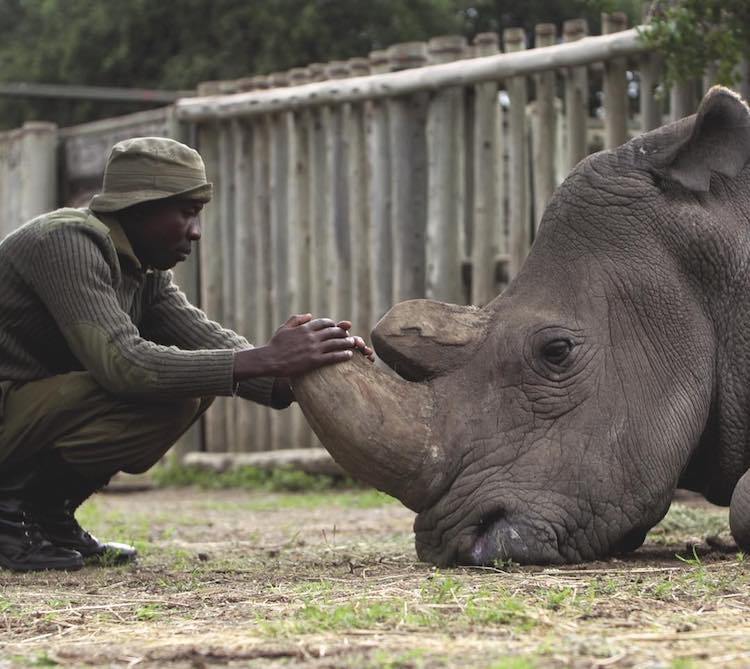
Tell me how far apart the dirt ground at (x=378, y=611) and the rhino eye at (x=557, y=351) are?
654 mm

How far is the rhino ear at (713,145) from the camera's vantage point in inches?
204

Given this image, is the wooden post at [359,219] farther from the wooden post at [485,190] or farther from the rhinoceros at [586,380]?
the rhinoceros at [586,380]

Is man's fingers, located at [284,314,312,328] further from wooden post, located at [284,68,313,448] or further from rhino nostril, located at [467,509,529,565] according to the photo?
wooden post, located at [284,68,313,448]

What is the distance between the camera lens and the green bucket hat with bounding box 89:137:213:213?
5.27 m

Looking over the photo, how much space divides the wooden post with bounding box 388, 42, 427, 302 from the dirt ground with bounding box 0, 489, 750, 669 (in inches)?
142

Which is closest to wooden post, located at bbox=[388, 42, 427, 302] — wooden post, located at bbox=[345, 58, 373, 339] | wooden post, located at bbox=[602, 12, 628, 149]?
wooden post, located at bbox=[345, 58, 373, 339]

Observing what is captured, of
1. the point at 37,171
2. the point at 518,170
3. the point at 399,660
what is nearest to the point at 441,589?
the point at 399,660

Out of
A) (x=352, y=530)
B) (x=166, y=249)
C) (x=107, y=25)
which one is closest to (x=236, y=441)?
(x=352, y=530)

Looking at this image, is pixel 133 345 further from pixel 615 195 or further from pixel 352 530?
pixel 352 530

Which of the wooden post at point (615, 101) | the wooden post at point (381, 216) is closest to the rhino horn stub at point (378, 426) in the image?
the wooden post at point (615, 101)

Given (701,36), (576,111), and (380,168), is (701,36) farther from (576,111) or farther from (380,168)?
(380,168)

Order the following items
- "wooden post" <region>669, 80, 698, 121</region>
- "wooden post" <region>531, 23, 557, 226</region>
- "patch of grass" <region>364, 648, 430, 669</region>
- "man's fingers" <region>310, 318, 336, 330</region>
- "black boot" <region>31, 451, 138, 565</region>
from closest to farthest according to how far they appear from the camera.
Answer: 1. "patch of grass" <region>364, 648, 430, 669</region>
2. "man's fingers" <region>310, 318, 336, 330</region>
3. "black boot" <region>31, 451, 138, 565</region>
4. "wooden post" <region>669, 80, 698, 121</region>
5. "wooden post" <region>531, 23, 557, 226</region>

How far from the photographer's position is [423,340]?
16.3ft

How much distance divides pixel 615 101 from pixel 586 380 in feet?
11.7
